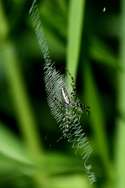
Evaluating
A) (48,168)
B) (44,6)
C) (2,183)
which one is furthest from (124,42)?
(2,183)

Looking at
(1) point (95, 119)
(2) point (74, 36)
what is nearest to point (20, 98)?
(1) point (95, 119)

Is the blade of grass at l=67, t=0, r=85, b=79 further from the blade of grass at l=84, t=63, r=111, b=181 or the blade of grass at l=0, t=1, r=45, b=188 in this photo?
the blade of grass at l=0, t=1, r=45, b=188

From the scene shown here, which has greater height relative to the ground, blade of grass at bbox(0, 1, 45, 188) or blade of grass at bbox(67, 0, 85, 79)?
blade of grass at bbox(67, 0, 85, 79)

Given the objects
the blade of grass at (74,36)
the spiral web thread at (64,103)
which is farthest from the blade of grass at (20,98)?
the blade of grass at (74,36)

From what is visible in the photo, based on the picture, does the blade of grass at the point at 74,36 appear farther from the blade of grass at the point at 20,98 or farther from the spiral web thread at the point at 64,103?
the blade of grass at the point at 20,98

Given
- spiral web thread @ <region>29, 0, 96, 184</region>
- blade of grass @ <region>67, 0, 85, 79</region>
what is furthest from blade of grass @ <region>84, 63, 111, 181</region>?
blade of grass @ <region>67, 0, 85, 79</region>

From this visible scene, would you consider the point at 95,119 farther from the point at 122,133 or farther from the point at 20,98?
the point at 20,98

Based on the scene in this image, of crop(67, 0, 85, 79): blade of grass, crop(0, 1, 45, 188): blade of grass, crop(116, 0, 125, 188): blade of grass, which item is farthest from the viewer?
crop(0, 1, 45, 188): blade of grass

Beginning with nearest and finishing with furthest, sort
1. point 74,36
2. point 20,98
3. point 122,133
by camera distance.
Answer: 1. point 74,36
2. point 122,133
3. point 20,98

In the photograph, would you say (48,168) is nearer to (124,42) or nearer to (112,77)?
(124,42)
